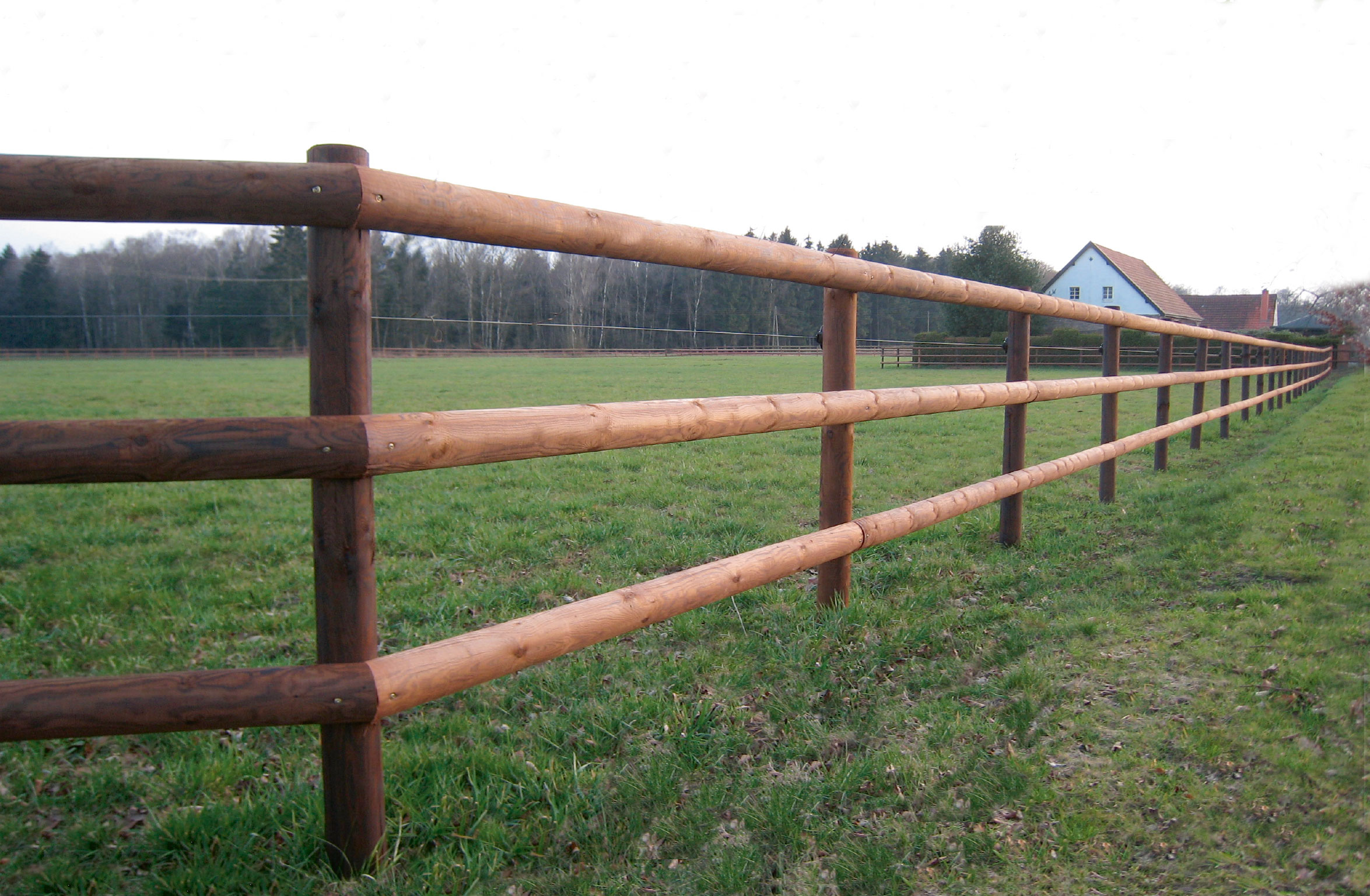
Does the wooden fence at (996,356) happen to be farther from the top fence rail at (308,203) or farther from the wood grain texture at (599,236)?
the top fence rail at (308,203)

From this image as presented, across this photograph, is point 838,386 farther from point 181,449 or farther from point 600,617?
point 181,449

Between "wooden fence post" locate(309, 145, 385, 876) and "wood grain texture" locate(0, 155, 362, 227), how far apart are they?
0.23 feet

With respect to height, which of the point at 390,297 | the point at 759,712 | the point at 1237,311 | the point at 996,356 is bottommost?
the point at 759,712

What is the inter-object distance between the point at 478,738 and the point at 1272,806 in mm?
2081

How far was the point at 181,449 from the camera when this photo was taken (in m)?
1.51

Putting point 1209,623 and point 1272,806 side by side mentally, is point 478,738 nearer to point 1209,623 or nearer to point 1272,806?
point 1272,806

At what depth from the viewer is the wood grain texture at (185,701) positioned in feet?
4.90

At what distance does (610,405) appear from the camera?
2170 millimetres

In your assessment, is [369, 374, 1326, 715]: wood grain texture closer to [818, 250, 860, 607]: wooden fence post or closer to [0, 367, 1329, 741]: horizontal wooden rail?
[0, 367, 1329, 741]: horizontal wooden rail

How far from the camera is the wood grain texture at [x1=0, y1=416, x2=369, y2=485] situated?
1437 millimetres

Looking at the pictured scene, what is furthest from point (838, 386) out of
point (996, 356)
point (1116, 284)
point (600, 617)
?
point (1116, 284)

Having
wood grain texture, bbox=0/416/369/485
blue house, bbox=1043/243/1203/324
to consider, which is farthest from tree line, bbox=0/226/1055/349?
blue house, bbox=1043/243/1203/324

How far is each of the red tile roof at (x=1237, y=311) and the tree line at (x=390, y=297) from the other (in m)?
61.8

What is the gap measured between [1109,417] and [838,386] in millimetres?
3474
